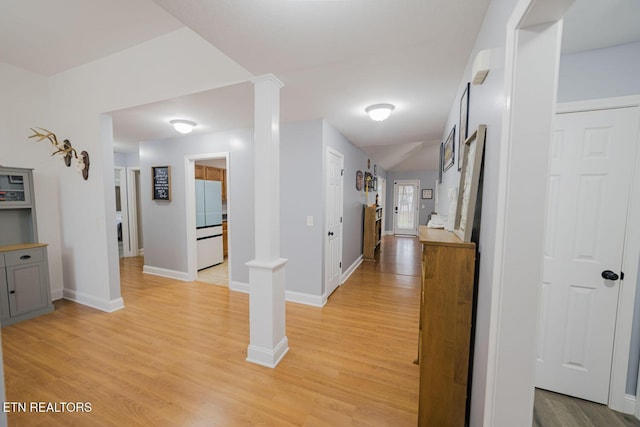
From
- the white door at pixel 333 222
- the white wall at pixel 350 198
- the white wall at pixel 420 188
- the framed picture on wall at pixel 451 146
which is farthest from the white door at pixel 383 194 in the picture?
the framed picture on wall at pixel 451 146

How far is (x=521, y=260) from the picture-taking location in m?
0.96

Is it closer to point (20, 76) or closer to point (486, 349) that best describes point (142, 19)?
point (20, 76)

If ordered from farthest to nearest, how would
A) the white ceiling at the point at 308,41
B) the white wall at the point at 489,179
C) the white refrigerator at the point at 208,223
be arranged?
the white refrigerator at the point at 208,223
the white ceiling at the point at 308,41
the white wall at the point at 489,179

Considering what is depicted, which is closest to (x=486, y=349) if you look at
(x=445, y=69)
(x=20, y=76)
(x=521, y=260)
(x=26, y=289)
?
(x=521, y=260)

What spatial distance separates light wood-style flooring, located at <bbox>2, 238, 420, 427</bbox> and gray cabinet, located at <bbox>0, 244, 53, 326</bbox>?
145mm

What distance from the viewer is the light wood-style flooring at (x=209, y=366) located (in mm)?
1604

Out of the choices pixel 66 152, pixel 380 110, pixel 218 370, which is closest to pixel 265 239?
pixel 218 370

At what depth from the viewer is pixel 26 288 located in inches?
108

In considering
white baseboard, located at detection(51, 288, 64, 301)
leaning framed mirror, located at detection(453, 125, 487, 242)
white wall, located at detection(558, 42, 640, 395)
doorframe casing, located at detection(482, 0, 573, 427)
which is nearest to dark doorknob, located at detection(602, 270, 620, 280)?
white wall, located at detection(558, 42, 640, 395)

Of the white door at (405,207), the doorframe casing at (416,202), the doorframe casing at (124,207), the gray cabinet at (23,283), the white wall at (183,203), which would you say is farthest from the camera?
the white door at (405,207)

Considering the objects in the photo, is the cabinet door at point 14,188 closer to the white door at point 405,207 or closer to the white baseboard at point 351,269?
the white baseboard at point 351,269

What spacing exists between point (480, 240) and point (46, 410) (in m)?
2.92

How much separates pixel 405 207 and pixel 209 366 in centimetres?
838

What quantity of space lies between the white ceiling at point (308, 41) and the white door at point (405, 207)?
19.5 ft
